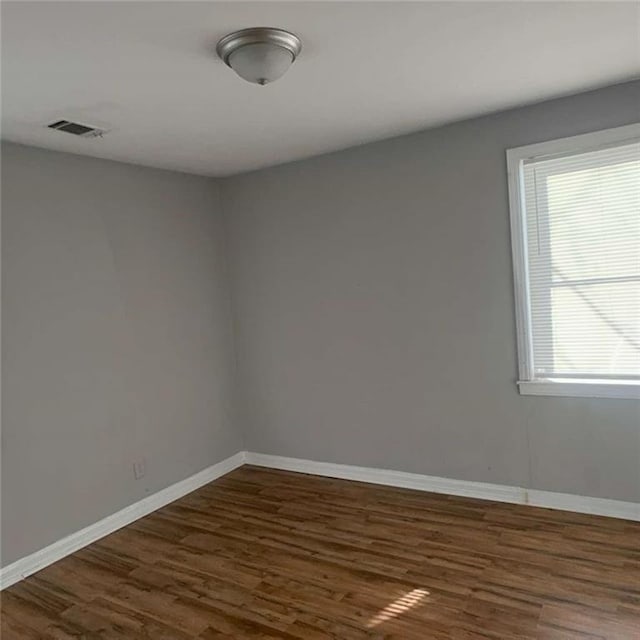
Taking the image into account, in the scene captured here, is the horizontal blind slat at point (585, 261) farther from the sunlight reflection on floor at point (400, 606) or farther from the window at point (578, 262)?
the sunlight reflection on floor at point (400, 606)

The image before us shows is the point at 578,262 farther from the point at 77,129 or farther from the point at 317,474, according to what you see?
the point at 77,129

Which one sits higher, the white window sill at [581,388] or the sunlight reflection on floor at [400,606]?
the white window sill at [581,388]

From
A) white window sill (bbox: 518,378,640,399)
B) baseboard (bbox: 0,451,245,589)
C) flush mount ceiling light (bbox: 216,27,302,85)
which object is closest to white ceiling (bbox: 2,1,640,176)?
flush mount ceiling light (bbox: 216,27,302,85)

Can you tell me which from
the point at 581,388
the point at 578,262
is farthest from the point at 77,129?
the point at 581,388

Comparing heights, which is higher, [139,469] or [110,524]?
[139,469]

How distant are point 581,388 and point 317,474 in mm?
2009

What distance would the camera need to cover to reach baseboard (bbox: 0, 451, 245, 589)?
118 inches

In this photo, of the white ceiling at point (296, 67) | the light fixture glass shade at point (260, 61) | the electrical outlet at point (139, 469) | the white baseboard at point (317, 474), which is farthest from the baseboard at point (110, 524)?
the light fixture glass shade at point (260, 61)

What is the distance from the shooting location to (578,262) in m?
3.14

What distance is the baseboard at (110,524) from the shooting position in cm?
299

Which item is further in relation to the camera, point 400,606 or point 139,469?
point 139,469

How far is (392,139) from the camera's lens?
12.0ft

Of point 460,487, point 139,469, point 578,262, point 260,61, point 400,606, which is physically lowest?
point 400,606

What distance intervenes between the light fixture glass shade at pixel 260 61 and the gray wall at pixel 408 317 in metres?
1.65
